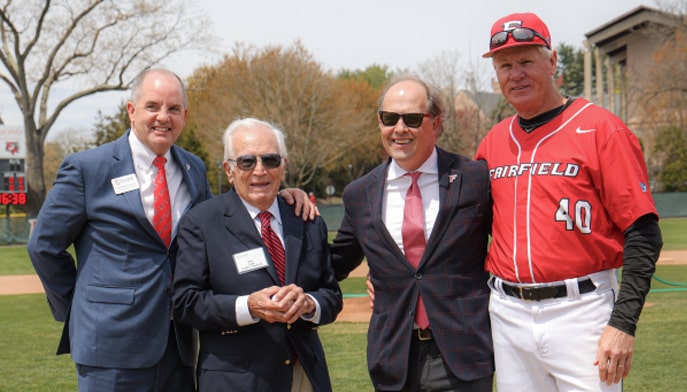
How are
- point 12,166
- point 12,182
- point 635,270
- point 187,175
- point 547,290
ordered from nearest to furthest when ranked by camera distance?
point 635,270
point 547,290
point 187,175
point 12,182
point 12,166

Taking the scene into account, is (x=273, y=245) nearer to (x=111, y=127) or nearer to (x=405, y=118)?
(x=405, y=118)

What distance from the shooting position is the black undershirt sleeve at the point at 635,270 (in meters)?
3.05

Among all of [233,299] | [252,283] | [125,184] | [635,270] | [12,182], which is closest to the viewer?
[635,270]

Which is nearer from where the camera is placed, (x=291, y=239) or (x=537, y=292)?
(x=537, y=292)

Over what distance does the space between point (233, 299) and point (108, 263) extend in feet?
2.46

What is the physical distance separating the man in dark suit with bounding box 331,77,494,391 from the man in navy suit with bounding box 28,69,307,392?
106cm

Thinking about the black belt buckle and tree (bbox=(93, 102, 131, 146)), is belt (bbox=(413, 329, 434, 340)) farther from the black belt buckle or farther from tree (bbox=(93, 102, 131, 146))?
tree (bbox=(93, 102, 131, 146))

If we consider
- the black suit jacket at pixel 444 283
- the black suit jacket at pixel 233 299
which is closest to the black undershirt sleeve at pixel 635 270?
the black suit jacket at pixel 444 283

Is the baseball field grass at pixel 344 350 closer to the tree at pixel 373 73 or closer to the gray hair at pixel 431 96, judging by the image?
the gray hair at pixel 431 96

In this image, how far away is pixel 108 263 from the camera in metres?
3.62

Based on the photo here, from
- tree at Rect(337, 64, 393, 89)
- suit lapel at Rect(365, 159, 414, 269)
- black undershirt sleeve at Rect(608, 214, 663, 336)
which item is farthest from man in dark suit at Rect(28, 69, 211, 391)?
tree at Rect(337, 64, 393, 89)

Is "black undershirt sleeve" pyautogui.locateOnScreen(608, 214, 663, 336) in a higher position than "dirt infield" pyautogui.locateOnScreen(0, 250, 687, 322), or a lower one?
higher

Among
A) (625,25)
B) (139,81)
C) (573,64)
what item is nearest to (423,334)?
(139,81)

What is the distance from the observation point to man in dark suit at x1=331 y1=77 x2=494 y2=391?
340cm
